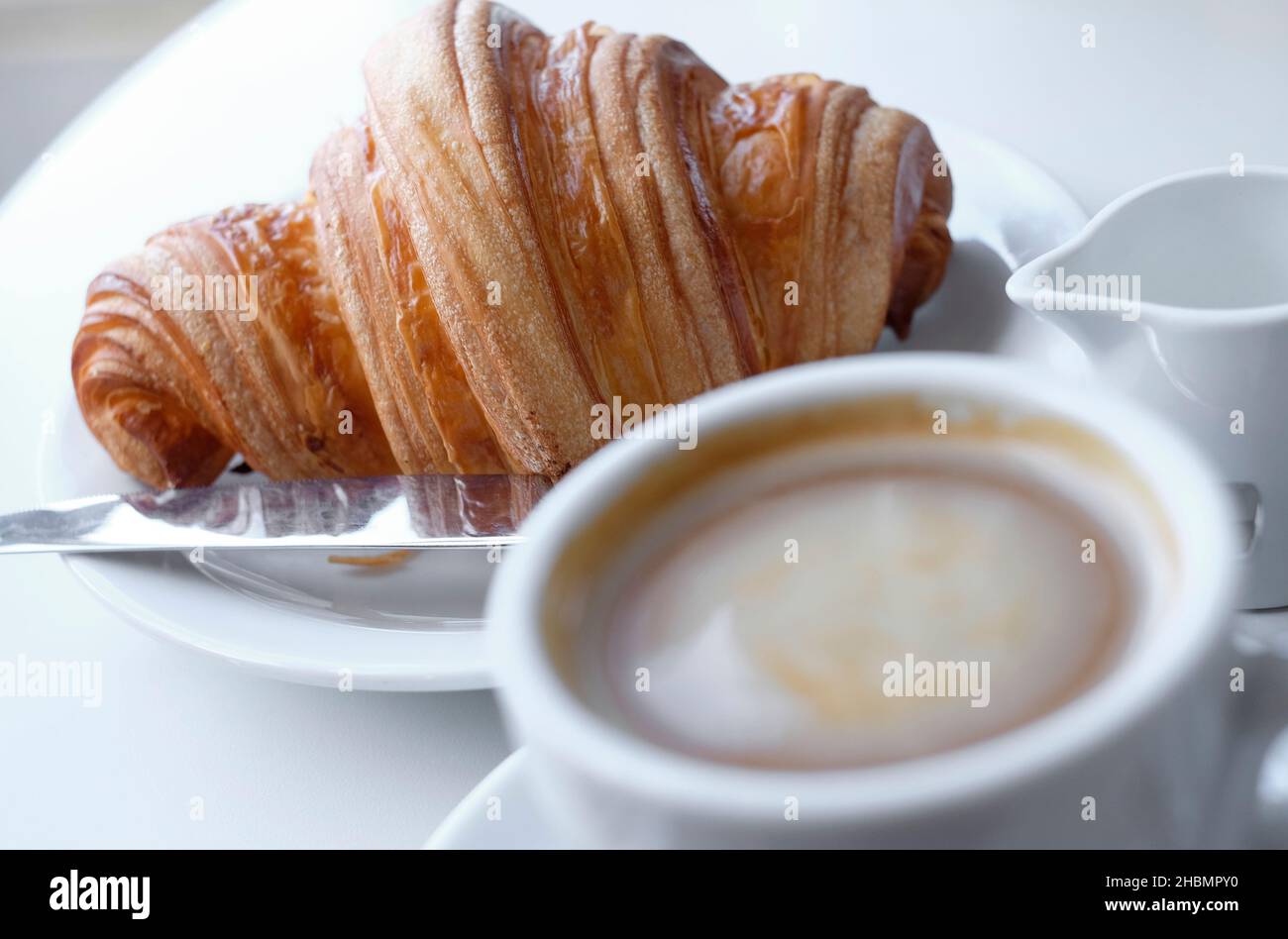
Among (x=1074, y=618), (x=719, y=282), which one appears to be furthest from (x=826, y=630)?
(x=719, y=282)

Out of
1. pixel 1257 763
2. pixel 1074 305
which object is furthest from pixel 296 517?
pixel 1257 763

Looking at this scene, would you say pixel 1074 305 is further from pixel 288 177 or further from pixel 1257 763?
pixel 288 177

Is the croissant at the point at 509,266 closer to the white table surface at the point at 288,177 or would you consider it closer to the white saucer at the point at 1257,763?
the white table surface at the point at 288,177

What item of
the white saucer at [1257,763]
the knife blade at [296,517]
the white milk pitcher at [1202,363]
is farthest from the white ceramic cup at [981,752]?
the knife blade at [296,517]

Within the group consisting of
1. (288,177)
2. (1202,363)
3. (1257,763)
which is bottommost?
(1257,763)

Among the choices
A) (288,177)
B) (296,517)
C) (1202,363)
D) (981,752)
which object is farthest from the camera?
(288,177)

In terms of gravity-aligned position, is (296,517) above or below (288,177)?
below
